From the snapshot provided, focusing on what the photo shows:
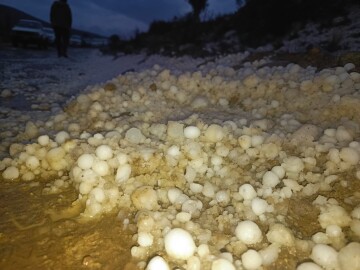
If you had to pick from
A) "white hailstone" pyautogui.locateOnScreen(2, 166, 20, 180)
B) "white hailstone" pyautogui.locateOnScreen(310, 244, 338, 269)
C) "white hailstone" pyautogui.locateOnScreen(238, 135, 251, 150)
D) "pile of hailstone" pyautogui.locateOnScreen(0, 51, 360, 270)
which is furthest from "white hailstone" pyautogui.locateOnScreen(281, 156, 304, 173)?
"white hailstone" pyautogui.locateOnScreen(2, 166, 20, 180)

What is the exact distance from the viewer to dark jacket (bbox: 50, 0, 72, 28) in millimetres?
7668

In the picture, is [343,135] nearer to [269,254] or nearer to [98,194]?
[269,254]

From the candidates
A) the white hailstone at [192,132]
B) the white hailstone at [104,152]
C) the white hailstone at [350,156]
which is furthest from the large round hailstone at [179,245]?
the white hailstone at [350,156]

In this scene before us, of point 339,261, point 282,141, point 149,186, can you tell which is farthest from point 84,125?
point 339,261

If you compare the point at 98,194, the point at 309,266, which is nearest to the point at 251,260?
the point at 309,266

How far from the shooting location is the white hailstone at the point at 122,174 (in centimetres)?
145

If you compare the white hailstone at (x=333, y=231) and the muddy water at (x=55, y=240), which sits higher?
the white hailstone at (x=333, y=231)

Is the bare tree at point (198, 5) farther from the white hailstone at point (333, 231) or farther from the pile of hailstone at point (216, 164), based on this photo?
the white hailstone at point (333, 231)

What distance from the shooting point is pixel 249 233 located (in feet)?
3.70

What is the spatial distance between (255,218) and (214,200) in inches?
7.7

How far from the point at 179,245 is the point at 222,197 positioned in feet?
1.17

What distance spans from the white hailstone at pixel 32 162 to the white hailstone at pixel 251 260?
1.19 meters

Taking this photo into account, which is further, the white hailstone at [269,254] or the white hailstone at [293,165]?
the white hailstone at [293,165]

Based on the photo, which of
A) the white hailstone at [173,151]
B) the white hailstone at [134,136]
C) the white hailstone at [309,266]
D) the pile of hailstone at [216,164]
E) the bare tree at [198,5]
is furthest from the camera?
the bare tree at [198,5]
